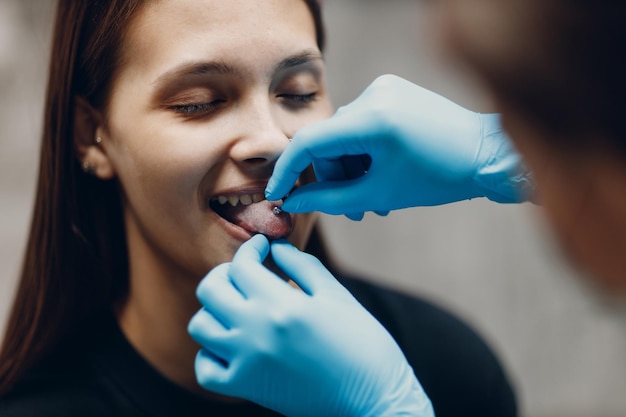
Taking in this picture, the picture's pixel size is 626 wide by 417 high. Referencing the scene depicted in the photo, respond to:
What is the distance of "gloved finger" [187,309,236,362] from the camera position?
3.15 feet

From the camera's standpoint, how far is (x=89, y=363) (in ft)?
4.21

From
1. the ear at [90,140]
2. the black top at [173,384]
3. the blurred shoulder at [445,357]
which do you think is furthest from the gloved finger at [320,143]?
the blurred shoulder at [445,357]

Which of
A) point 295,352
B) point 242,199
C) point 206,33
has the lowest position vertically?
point 295,352

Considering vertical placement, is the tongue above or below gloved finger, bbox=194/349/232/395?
above

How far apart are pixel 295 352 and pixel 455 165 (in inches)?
16.1

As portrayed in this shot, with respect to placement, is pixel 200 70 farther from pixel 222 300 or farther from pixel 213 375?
pixel 213 375

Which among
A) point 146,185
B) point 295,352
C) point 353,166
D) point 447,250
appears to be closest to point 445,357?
point 353,166

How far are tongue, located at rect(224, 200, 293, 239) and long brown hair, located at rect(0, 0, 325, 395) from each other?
Answer: 312 millimetres

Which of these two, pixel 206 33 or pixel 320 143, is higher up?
pixel 206 33

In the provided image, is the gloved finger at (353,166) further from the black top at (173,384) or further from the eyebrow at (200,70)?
the black top at (173,384)

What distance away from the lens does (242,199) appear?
1.15 meters

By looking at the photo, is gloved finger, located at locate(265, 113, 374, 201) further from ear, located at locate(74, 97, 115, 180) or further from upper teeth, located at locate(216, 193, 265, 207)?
ear, located at locate(74, 97, 115, 180)

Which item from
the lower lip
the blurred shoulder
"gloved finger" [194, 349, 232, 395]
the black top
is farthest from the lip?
the blurred shoulder

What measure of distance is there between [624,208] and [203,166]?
64 cm
